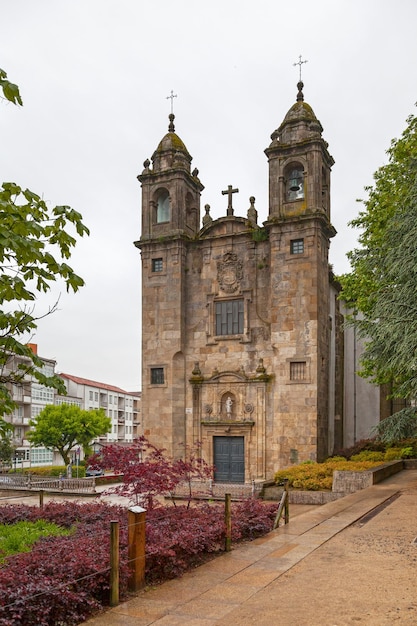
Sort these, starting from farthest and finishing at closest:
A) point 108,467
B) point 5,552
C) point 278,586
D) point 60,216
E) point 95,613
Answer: point 108,467, point 5,552, point 278,586, point 95,613, point 60,216

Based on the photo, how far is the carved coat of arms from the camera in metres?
29.1

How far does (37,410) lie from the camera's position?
2699 inches

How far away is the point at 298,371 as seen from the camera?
26641mm

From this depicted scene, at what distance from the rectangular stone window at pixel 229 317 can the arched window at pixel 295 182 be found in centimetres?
572

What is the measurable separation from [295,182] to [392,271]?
1420 cm

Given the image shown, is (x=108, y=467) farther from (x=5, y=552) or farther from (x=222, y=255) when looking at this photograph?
(x=222, y=255)

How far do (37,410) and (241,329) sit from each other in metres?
46.4

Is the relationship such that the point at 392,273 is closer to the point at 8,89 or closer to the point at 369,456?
the point at 369,456

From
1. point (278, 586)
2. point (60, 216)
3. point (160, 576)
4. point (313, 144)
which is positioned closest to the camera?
point (60, 216)

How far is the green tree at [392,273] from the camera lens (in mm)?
15336

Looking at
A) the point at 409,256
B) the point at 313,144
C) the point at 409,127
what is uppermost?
the point at 313,144

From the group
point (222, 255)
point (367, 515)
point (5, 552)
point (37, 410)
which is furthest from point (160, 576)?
point (37, 410)

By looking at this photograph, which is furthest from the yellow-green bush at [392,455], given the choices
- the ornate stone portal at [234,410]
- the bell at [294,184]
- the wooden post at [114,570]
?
the wooden post at [114,570]

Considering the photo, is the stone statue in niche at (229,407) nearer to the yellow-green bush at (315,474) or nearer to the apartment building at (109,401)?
the yellow-green bush at (315,474)
